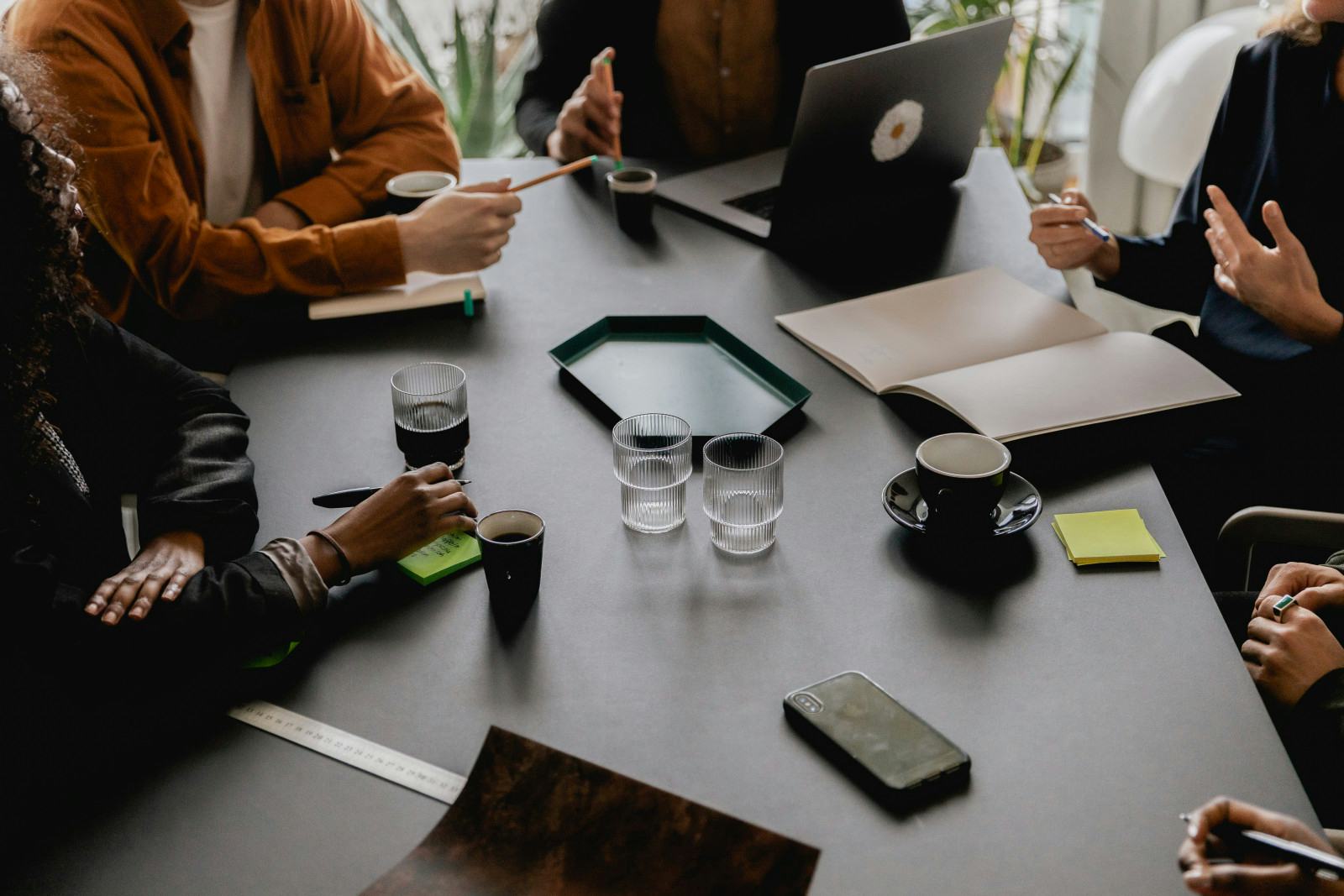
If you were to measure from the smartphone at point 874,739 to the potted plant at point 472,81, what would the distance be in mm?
2472

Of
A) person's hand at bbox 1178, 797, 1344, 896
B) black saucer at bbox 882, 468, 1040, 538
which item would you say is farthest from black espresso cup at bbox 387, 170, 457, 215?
person's hand at bbox 1178, 797, 1344, 896

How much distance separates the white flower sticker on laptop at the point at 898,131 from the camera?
5.86ft

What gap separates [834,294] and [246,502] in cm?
88

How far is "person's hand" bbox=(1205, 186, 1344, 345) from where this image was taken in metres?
1.55

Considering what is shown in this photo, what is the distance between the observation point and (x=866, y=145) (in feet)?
5.86

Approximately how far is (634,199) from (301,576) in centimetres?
101

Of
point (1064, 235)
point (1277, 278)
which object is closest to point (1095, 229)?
point (1064, 235)

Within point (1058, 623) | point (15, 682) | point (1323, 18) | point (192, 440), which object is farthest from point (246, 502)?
point (1323, 18)

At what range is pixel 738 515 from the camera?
117 centimetres

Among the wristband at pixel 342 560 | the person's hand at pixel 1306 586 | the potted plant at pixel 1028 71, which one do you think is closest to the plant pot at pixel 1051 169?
the potted plant at pixel 1028 71

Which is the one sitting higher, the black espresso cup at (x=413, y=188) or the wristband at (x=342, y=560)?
→ the black espresso cup at (x=413, y=188)

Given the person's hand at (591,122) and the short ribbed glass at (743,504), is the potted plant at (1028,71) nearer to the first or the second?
the person's hand at (591,122)

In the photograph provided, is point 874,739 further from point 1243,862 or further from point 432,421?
point 432,421

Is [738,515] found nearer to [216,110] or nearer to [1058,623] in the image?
[1058,623]
